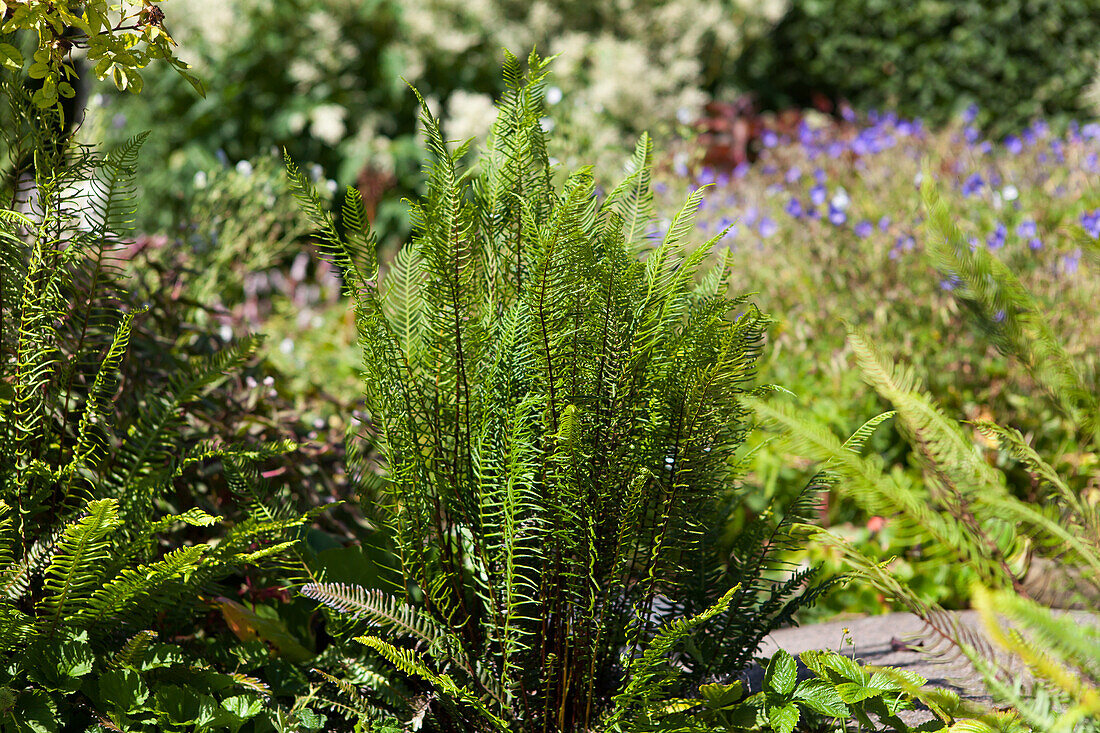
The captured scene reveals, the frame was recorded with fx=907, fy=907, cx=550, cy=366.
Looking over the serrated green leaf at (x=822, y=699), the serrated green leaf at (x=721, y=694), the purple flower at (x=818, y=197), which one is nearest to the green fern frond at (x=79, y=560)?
the serrated green leaf at (x=721, y=694)

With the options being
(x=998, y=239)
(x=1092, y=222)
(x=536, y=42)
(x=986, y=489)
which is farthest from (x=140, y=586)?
(x=536, y=42)

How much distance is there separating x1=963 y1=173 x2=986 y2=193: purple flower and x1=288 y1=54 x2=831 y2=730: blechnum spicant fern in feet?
9.51

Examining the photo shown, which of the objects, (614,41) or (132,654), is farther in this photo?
(614,41)

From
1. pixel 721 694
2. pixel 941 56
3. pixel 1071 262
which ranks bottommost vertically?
pixel 721 694

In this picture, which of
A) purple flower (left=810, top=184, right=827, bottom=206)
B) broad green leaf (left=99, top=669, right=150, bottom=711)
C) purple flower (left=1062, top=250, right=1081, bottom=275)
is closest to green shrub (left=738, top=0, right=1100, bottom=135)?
purple flower (left=810, top=184, right=827, bottom=206)

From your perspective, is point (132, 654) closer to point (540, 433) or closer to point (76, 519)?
point (76, 519)

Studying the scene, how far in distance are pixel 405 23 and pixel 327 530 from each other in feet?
15.5

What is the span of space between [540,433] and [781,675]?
0.48m

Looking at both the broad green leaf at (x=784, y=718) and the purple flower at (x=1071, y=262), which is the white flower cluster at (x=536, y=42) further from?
the broad green leaf at (x=784, y=718)

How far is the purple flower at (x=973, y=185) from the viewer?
3.78 m

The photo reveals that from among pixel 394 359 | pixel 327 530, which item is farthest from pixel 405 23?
pixel 394 359

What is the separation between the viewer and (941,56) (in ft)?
23.5

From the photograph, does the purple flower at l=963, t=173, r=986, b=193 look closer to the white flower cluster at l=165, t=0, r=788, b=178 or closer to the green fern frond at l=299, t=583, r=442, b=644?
the white flower cluster at l=165, t=0, r=788, b=178

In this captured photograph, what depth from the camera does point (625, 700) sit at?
1.18m
